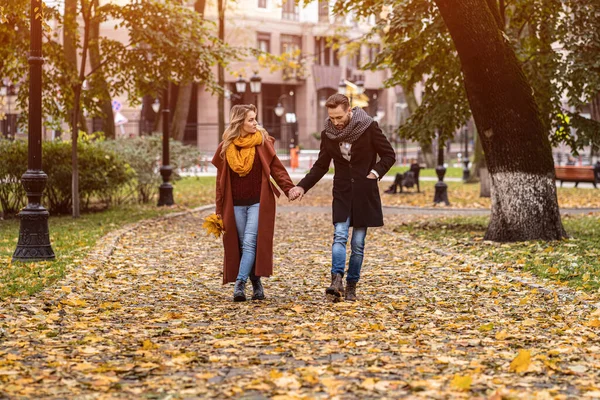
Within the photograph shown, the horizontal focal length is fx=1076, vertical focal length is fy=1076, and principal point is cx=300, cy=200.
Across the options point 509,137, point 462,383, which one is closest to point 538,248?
point 509,137

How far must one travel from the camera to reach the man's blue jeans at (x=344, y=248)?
365 inches

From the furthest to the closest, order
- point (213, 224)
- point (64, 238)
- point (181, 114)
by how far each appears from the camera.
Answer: point (181, 114) → point (64, 238) → point (213, 224)

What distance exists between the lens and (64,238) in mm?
15445

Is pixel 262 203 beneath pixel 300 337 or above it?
above

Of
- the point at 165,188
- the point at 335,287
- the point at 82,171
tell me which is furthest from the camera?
the point at 165,188

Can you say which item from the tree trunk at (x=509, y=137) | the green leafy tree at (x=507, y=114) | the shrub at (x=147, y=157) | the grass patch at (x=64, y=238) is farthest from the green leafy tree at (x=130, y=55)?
the tree trunk at (x=509, y=137)

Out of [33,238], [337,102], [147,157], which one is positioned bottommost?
[33,238]

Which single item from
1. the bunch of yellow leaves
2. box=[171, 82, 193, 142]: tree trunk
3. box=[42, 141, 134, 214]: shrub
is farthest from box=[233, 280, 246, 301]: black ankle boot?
box=[171, 82, 193, 142]: tree trunk

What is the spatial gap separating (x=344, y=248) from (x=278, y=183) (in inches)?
32.0

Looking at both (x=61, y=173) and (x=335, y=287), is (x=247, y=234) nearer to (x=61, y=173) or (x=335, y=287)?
(x=335, y=287)

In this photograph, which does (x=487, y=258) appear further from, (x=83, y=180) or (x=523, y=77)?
(x=83, y=180)

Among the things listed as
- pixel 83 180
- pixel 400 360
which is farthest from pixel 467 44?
pixel 83 180

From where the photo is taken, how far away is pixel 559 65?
662 inches

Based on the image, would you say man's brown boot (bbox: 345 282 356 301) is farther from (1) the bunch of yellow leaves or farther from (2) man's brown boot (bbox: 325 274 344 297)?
(1) the bunch of yellow leaves
